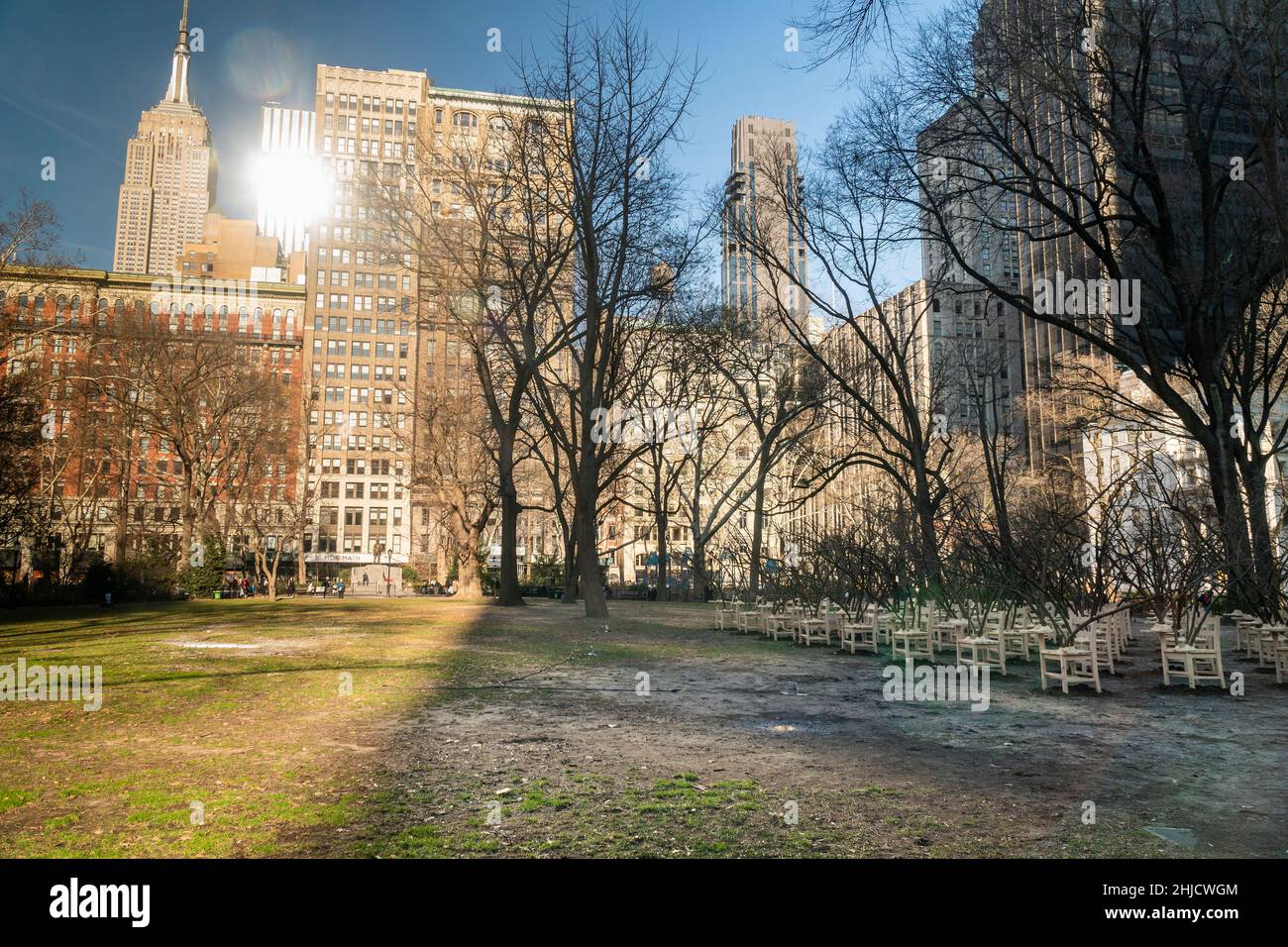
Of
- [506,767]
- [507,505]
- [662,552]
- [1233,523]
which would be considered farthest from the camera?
[662,552]

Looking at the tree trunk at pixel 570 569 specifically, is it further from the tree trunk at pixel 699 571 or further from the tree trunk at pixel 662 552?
the tree trunk at pixel 699 571

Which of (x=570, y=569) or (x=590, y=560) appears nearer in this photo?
(x=590, y=560)

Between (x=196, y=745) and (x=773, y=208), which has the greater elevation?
(x=773, y=208)

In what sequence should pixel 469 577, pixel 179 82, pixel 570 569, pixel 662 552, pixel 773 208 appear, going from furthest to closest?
1. pixel 179 82
2. pixel 662 552
3. pixel 469 577
4. pixel 570 569
5. pixel 773 208

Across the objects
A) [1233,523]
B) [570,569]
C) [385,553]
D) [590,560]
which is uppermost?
[1233,523]

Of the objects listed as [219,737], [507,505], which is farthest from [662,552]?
[219,737]

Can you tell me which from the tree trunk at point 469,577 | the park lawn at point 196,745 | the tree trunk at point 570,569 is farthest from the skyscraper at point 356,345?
the park lawn at point 196,745

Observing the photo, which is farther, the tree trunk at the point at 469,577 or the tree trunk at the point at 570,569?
the tree trunk at the point at 469,577

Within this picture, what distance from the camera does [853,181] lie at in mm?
24266

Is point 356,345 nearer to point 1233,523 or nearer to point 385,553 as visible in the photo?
point 385,553

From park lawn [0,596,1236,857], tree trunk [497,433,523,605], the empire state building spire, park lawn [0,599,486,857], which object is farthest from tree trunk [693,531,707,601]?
the empire state building spire

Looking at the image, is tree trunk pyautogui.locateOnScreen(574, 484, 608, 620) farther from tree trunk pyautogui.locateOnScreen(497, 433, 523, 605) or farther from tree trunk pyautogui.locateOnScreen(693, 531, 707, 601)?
tree trunk pyautogui.locateOnScreen(693, 531, 707, 601)

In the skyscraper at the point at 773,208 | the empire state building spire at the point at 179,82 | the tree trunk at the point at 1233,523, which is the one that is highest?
the empire state building spire at the point at 179,82
